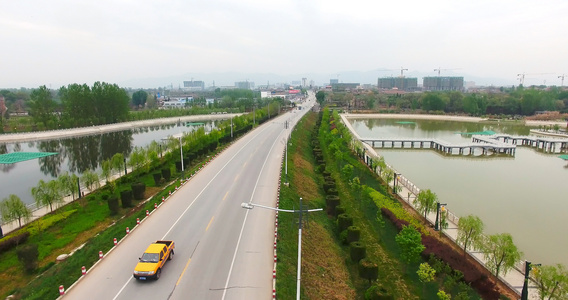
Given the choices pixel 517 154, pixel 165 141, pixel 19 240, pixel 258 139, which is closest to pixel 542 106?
pixel 517 154

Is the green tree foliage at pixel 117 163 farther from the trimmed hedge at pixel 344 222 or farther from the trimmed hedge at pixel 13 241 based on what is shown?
the trimmed hedge at pixel 344 222

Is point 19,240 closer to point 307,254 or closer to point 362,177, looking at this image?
point 307,254

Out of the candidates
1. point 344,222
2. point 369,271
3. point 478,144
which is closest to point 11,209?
point 344,222

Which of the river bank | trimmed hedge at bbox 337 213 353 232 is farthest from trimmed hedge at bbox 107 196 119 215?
the river bank

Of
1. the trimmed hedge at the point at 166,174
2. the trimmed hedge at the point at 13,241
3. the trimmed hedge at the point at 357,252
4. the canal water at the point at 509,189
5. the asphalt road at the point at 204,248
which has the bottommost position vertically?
the canal water at the point at 509,189

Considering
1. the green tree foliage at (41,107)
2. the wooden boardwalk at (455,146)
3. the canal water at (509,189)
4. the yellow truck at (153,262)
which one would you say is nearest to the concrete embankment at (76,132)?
the green tree foliage at (41,107)
